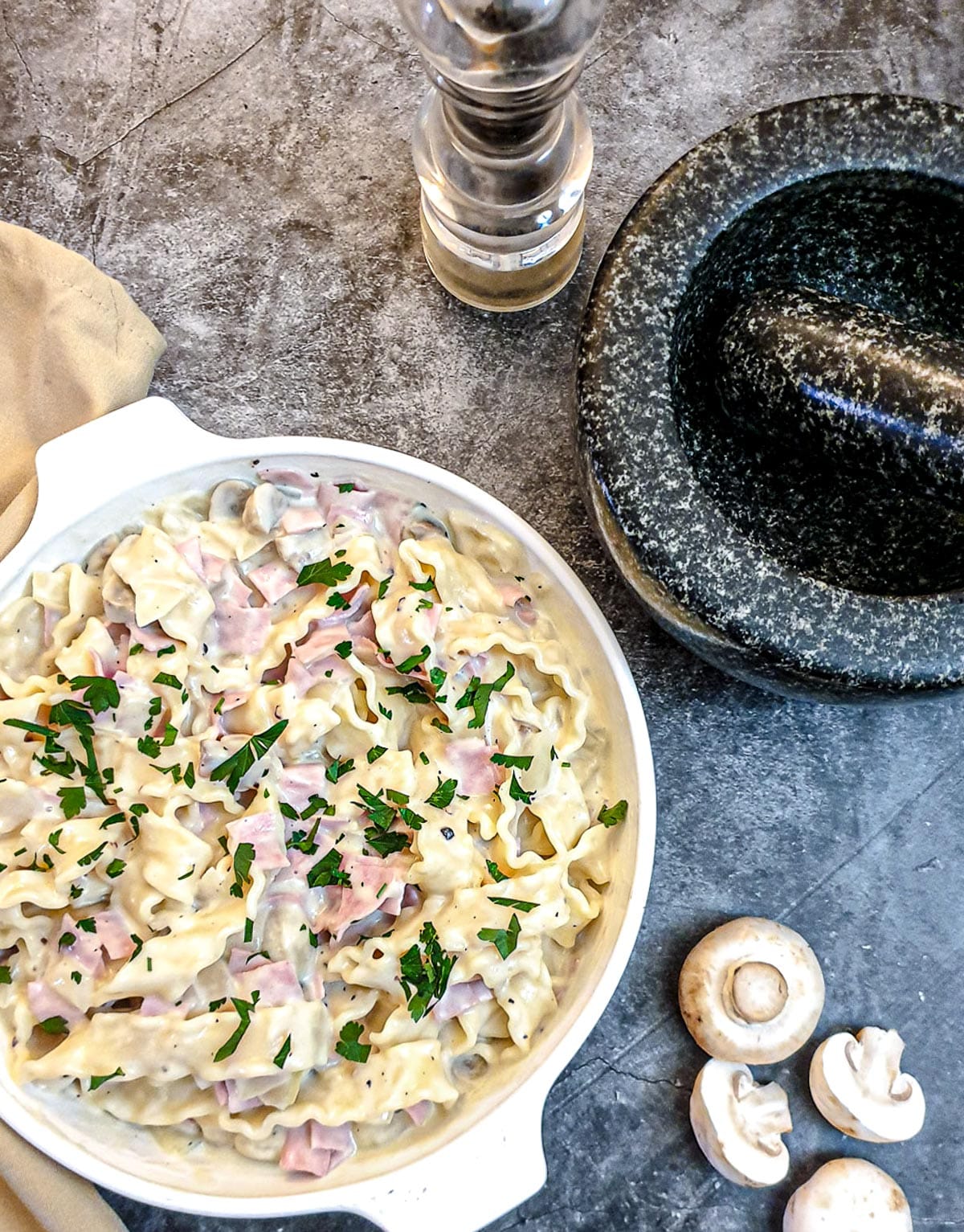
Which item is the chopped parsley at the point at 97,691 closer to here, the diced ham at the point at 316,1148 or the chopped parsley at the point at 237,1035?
the chopped parsley at the point at 237,1035

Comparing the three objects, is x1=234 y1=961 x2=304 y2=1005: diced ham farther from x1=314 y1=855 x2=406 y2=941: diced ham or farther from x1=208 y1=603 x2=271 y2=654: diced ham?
x1=208 y1=603 x2=271 y2=654: diced ham

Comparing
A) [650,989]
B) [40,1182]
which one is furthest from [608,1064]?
[40,1182]

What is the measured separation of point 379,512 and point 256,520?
0.49 ft

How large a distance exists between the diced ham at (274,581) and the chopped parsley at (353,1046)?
1.64 feet

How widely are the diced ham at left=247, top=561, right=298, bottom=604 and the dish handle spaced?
24.4 inches

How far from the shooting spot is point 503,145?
1.33m

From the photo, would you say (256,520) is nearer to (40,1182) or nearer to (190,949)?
(190,949)

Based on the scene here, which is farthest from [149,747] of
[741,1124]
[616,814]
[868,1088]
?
[868,1088]

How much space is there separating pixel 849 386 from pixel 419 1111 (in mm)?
931

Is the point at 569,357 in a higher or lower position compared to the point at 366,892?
higher

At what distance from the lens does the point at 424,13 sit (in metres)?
1.19

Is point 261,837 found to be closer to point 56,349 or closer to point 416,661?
point 416,661

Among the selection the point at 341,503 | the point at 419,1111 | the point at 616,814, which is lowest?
the point at 419,1111

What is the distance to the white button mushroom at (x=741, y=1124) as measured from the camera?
1406 mm
